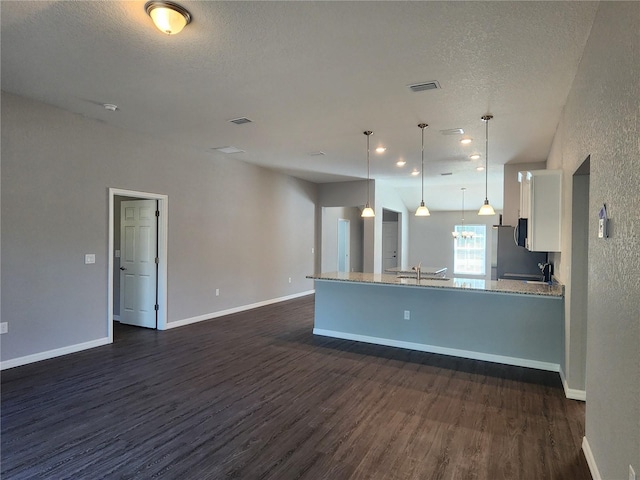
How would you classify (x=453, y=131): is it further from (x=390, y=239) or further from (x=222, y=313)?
(x=390, y=239)

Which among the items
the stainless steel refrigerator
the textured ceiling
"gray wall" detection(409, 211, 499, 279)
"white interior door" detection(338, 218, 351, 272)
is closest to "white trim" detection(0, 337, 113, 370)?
the textured ceiling

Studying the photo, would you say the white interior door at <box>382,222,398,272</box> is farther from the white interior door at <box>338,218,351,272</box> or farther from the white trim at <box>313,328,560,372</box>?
the white trim at <box>313,328,560,372</box>

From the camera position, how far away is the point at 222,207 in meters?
6.52

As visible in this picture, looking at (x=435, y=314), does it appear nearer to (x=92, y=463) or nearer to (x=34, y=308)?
(x=92, y=463)

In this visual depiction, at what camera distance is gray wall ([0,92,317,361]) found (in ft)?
12.7

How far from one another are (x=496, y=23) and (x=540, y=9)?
25 centimetres

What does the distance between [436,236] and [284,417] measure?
10.3 m

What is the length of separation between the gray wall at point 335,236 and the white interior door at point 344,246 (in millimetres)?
155

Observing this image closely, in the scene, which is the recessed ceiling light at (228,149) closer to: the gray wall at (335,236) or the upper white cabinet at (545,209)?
the gray wall at (335,236)

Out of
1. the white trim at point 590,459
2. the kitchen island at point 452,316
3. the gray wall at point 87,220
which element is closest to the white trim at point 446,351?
the kitchen island at point 452,316

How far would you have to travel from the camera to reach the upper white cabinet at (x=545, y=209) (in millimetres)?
3693

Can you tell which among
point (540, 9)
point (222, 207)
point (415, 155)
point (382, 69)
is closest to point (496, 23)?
point (540, 9)

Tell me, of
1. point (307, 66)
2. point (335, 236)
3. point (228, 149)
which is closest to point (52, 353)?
point (228, 149)

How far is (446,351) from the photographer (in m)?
4.50
